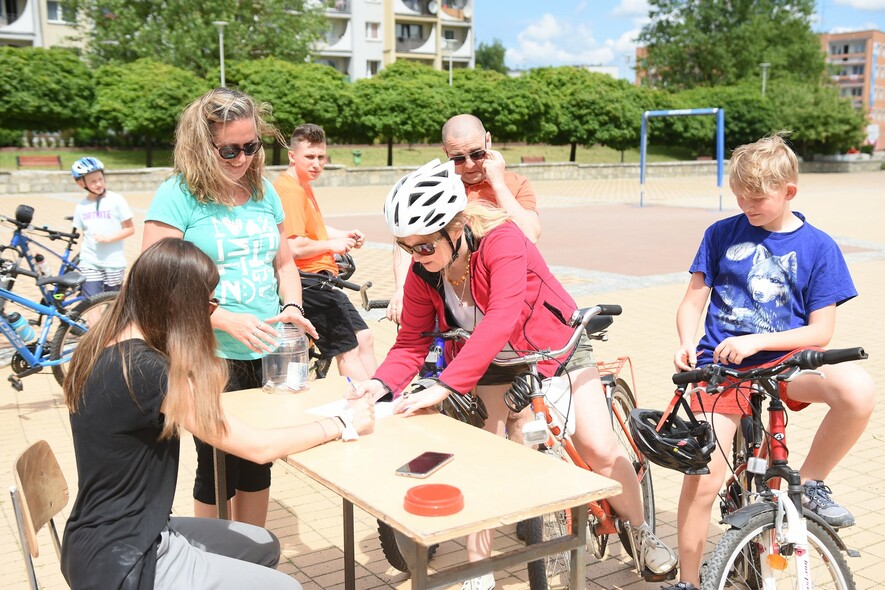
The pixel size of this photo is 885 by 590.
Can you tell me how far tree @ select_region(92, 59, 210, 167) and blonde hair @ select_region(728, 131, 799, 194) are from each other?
3278 cm

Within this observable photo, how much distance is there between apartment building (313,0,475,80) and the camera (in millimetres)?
66375

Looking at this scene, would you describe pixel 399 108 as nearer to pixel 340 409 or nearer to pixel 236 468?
pixel 236 468

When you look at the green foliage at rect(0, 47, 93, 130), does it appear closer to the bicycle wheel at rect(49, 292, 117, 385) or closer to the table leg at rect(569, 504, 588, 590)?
the bicycle wheel at rect(49, 292, 117, 385)

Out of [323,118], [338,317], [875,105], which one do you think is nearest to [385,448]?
[338,317]

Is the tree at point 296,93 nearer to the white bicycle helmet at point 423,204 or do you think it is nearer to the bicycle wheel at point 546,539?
the bicycle wheel at point 546,539

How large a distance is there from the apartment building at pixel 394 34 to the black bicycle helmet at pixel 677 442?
207ft

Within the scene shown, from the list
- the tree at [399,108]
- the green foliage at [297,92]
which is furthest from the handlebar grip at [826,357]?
the tree at [399,108]

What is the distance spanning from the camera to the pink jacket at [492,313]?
298 centimetres

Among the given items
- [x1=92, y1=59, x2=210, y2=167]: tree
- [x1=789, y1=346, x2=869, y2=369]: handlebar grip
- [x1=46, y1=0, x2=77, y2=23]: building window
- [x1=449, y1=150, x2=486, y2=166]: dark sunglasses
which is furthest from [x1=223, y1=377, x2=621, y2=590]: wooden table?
[x1=46, y1=0, x2=77, y2=23]: building window

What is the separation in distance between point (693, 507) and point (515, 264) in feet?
3.51

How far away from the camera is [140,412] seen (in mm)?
2303

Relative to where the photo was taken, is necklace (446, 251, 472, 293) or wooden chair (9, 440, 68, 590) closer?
wooden chair (9, 440, 68, 590)

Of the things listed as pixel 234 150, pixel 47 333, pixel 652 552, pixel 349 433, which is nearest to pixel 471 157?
pixel 234 150

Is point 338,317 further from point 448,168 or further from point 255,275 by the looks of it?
point 448,168
